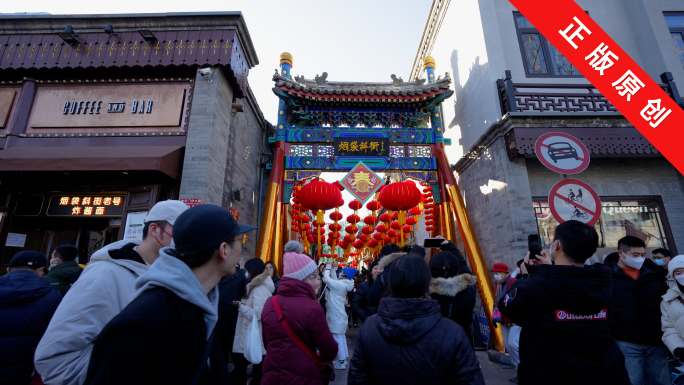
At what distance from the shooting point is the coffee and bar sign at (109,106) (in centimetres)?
710

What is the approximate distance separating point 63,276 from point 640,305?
250 inches

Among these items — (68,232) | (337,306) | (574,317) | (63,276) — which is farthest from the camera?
(68,232)

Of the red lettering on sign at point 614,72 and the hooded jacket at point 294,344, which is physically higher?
the red lettering on sign at point 614,72

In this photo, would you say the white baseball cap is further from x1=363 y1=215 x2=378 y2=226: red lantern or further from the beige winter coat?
x1=363 y1=215 x2=378 y2=226: red lantern

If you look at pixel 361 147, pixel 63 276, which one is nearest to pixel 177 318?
pixel 63 276

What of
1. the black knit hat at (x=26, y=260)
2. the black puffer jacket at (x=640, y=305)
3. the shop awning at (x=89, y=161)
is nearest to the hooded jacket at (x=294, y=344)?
the black knit hat at (x=26, y=260)

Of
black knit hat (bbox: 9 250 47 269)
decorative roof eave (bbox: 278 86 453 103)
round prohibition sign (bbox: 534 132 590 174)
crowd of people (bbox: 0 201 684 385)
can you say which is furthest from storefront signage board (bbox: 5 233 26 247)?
round prohibition sign (bbox: 534 132 590 174)

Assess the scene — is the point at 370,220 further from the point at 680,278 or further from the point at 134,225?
the point at 680,278

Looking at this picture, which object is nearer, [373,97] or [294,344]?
[294,344]

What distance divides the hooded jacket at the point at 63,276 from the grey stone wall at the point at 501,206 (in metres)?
7.72

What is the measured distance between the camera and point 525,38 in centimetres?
896

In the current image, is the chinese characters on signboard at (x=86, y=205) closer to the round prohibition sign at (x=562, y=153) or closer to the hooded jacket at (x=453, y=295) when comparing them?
the hooded jacket at (x=453, y=295)

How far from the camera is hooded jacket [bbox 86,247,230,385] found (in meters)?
0.93

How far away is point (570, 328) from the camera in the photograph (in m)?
1.90
